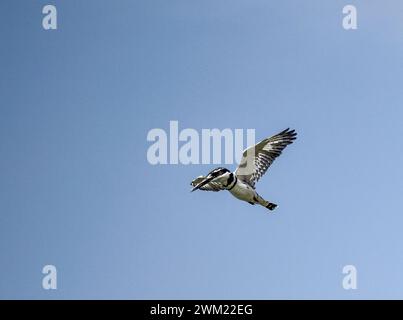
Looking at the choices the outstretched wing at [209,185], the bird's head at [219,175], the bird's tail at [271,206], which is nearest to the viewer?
the bird's head at [219,175]

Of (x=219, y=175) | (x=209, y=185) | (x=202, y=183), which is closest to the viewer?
(x=219, y=175)

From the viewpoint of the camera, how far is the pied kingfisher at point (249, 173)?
24.0m

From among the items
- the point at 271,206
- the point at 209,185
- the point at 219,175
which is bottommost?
the point at 271,206

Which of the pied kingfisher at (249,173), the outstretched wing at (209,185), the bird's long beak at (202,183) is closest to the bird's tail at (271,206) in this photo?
the pied kingfisher at (249,173)

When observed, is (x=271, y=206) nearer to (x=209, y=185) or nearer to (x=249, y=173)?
(x=249, y=173)

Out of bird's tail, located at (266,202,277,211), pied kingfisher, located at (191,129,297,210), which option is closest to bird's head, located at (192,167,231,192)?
pied kingfisher, located at (191,129,297,210)

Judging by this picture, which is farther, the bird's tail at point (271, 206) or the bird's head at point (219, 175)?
the bird's tail at point (271, 206)

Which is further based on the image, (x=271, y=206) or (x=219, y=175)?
(x=271, y=206)

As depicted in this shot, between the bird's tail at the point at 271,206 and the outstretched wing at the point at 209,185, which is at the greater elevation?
the outstretched wing at the point at 209,185

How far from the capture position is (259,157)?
2458cm

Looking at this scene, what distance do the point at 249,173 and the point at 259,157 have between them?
0.49 m

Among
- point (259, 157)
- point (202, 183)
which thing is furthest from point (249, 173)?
point (202, 183)

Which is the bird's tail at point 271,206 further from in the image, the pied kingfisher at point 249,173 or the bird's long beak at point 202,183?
the bird's long beak at point 202,183

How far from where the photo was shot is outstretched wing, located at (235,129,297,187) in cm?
2434
